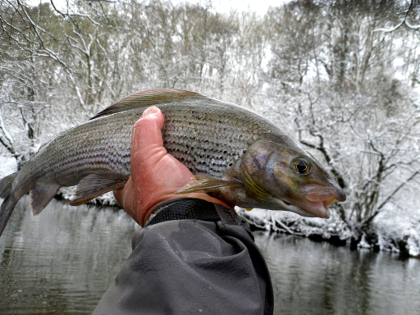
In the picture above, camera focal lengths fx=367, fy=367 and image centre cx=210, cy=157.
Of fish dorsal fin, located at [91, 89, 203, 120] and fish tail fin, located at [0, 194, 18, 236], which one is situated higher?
fish dorsal fin, located at [91, 89, 203, 120]

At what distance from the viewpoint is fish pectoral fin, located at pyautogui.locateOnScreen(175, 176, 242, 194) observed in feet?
5.63

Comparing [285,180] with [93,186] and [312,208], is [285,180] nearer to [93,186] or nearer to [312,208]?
[312,208]

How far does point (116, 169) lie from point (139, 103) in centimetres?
48

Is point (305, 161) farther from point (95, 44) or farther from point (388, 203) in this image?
point (95, 44)

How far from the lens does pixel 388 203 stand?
17.6 meters

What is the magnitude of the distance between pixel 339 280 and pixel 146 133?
10.7m

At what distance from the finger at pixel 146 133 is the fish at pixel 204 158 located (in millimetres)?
128

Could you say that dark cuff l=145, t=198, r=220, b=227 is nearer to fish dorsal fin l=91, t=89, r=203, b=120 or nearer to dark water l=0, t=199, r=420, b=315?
fish dorsal fin l=91, t=89, r=203, b=120

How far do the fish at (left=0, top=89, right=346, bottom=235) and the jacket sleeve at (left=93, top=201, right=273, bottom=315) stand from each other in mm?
333

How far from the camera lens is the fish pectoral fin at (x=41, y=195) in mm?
2742

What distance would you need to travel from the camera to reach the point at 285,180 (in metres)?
1.91

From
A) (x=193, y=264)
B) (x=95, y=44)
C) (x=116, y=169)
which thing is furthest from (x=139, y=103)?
(x=95, y=44)

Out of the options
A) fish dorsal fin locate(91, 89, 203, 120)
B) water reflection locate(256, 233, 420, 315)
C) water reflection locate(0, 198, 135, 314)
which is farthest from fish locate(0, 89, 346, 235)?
water reflection locate(256, 233, 420, 315)

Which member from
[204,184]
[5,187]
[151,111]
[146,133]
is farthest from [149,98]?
[5,187]
